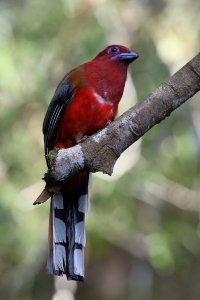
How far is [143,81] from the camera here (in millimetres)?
7258

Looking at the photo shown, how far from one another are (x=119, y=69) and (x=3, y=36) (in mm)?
2486

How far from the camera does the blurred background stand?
6.70 metres

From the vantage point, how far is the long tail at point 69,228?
14.7 feet

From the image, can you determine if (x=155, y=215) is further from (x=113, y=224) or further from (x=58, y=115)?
(x=58, y=115)

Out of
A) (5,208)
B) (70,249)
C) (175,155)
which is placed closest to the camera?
(70,249)

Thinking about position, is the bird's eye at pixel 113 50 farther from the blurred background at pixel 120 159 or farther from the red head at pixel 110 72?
the blurred background at pixel 120 159

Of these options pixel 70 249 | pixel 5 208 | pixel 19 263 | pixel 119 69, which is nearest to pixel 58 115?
pixel 119 69

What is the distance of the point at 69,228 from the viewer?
4719 millimetres

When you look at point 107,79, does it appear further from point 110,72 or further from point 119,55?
point 119,55

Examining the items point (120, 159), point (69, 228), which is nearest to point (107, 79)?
point (69, 228)

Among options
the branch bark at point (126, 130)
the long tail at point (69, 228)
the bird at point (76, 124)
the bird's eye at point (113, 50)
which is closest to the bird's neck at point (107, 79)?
the bird at point (76, 124)

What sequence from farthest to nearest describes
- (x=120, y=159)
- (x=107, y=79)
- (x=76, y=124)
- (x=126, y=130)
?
(x=120, y=159) < (x=107, y=79) < (x=76, y=124) < (x=126, y=130)

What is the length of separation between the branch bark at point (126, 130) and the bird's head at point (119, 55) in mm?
1068

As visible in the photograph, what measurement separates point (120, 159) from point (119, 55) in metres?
2.04
